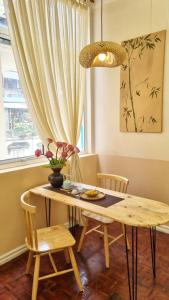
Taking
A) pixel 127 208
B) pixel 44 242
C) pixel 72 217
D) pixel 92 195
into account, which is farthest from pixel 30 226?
pixel 72 217

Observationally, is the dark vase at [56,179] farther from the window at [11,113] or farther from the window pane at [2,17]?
the window pane at [2,17]

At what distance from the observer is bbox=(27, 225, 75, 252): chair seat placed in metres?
1.72

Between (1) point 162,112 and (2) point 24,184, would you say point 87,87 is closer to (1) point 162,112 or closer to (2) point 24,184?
(1) point 162,112

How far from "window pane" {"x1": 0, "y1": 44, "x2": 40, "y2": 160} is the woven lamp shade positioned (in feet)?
3.11

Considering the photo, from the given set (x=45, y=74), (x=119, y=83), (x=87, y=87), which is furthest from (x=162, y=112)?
(x=45, y=74)

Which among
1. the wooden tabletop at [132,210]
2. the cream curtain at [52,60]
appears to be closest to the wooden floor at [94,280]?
the wooden tabletop at [132,210]

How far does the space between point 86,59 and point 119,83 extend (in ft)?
4.00

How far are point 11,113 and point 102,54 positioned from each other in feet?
3.85

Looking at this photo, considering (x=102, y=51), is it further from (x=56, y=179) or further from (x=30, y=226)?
(x=30, y=226)

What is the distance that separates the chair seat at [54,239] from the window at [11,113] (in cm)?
85

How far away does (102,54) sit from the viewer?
5.77ft

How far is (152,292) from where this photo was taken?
177cm

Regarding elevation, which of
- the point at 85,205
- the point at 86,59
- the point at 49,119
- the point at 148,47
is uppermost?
the point at 148,47

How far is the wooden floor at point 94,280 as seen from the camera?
1.76 metres
